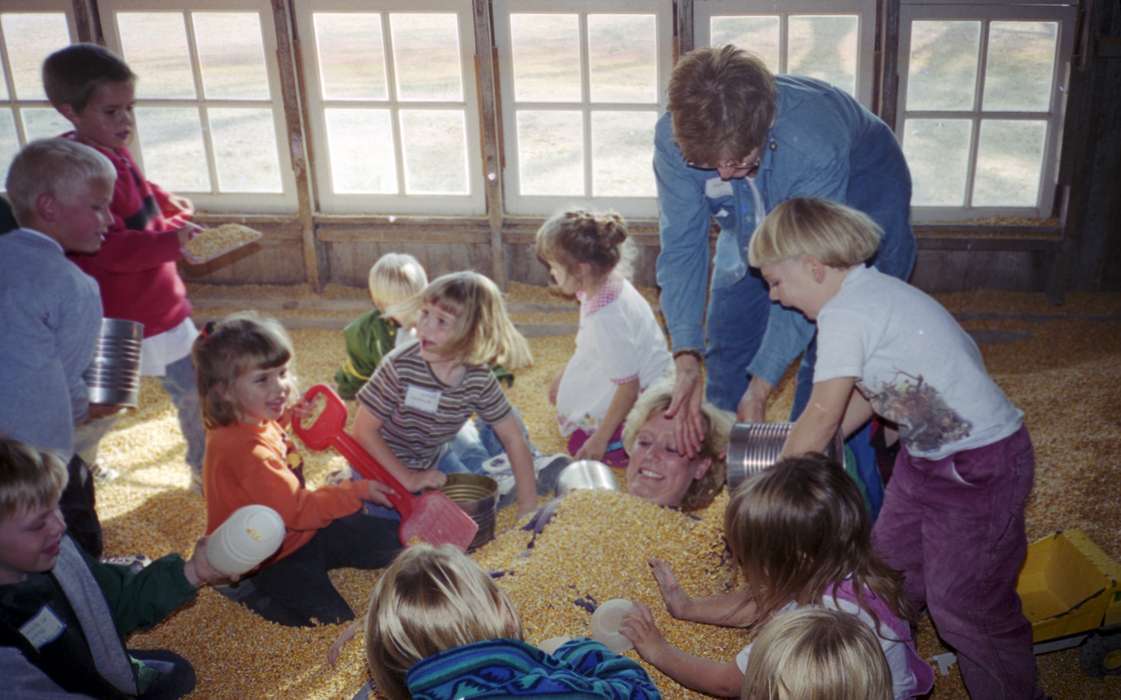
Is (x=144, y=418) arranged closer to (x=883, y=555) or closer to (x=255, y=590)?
(x=255, y=590)

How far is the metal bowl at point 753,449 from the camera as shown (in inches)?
101

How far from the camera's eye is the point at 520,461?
340cm

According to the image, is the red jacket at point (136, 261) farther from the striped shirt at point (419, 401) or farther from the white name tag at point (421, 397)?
the white name tag at point (421, 397)

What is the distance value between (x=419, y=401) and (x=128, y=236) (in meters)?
1.29

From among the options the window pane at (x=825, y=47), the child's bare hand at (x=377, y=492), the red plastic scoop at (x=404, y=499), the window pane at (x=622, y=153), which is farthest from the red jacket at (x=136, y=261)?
the window pane at (x=825, y=47)

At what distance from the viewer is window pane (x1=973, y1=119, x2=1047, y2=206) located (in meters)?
5.25

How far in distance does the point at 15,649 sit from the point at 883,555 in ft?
7.02

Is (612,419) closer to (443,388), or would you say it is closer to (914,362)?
(443,388)

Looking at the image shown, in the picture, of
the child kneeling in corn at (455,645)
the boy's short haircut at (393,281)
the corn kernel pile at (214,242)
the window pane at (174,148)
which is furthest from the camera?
the window pane at (174,148)

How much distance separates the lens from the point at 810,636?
1.58 meters

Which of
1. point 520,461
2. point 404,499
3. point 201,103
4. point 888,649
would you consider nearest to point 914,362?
point 888,649

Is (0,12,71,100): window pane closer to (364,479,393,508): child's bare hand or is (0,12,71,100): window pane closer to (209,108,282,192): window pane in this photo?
(209,108,282,192): window pane

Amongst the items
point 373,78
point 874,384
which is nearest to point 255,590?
point 874,384

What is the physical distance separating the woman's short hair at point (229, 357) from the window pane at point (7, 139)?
3929 millimetres
